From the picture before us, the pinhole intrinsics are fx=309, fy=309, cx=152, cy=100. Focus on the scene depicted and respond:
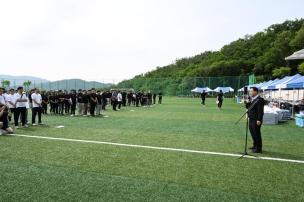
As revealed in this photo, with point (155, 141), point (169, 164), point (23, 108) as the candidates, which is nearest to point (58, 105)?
point (23, 108)

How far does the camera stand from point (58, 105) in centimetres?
2162

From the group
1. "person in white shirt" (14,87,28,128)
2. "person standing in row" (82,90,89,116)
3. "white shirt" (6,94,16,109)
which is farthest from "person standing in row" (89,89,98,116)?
"white shirt" (6,94,16,109)

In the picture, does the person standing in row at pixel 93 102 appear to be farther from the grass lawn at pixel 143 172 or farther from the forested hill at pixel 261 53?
the forested hill at pixel 261 53

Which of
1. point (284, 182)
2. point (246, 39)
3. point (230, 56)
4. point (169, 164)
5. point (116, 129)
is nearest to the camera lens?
point (284, 182)

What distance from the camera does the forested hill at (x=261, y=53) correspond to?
7331 centimetres

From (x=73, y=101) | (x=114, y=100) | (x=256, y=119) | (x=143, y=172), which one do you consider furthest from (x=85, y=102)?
(x=143, y=172)

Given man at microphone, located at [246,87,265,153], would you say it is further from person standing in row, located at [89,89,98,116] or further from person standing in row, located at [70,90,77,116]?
person standing in row, located at [70,90,77,116]

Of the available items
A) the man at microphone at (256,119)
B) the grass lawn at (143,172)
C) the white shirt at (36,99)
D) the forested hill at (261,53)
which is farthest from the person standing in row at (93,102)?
the forested hill at (261,53)

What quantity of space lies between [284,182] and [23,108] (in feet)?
38.3

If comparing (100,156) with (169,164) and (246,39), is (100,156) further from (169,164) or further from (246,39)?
(246,39)

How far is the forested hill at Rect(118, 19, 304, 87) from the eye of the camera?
73.3 meters

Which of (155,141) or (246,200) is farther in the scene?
(155,141)

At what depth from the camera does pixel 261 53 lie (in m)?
89.9

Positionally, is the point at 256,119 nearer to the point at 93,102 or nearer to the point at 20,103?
the point at 20,103
